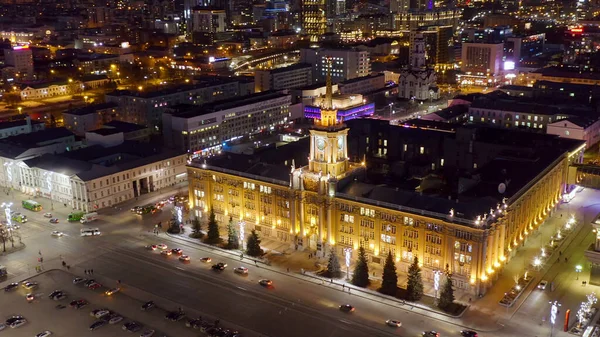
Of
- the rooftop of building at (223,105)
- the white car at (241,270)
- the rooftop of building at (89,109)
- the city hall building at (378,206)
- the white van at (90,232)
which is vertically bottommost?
the white car at (241,270)

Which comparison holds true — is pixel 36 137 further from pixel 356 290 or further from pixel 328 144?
pixel 356 290

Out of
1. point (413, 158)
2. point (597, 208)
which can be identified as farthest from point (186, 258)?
point (597, 208)

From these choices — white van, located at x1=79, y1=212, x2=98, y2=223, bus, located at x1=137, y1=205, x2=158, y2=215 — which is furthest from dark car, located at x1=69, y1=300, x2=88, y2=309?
bus, located at x1=137, y1=205, x2=158, y2=215

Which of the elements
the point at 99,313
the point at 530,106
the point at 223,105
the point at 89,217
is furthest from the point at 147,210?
the point at 530,106

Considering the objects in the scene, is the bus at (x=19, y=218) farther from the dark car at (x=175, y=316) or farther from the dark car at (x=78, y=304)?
the dark car at (x=175, y=316)

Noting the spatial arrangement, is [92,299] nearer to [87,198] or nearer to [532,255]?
[87,198]

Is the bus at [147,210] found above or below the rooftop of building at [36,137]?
below

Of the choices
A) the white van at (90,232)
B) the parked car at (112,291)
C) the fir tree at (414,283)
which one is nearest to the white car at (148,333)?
the parked car at (112,291)
